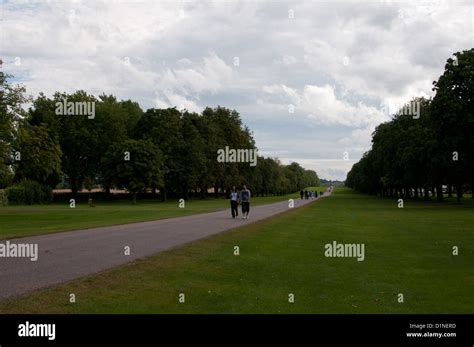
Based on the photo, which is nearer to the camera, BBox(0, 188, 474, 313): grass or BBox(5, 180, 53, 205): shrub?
BBox(0, 188, 474, 313): grass

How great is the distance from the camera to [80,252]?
16.0 metres

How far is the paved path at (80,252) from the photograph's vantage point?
11.6 meters

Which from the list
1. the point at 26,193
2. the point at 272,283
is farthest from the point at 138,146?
the point at 272,283

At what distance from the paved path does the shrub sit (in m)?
55.2

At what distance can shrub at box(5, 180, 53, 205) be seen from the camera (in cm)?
7447

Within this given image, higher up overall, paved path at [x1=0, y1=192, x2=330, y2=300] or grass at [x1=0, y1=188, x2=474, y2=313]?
paved path at [x1=0, y1=192, x2=330, y2=300]

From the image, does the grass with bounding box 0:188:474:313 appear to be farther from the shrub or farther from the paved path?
the shrub

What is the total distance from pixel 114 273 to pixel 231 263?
3324mm

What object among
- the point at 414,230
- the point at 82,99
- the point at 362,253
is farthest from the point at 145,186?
the point at 362,253

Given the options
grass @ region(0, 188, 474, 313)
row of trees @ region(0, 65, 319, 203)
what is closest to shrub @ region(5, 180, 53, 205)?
row of trees @ region(0, 65, 319, 203)

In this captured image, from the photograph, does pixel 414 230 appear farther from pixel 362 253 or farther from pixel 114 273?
pixel 114 273

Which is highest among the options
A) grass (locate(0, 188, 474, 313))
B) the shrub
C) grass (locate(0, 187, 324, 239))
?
the shrub

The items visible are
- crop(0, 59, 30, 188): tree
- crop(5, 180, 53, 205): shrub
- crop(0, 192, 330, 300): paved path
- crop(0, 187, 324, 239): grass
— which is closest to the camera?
crop(0, 192, 330, 300): paved path

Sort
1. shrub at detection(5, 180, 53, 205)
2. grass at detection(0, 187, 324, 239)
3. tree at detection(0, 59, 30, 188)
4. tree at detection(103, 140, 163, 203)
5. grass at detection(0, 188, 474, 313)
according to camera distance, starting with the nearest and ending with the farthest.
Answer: grass at detection(0, 188, 474, 313) < grass at detection(0, 187, 324, 239) < tree at detection(0, 59, 30, 188) < shrub at detection(5, 180, 53, 205) < tree at detection(103, 140, 163, 203)
